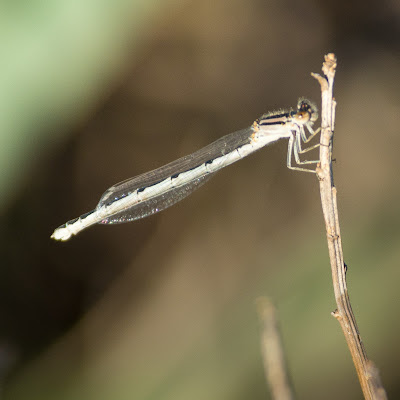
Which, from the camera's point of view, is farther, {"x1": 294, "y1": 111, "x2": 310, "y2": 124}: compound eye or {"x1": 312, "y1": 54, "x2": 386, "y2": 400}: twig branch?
{"x1": 294, "y1": 111, "x2": 310, "y2": 124}: compound eye

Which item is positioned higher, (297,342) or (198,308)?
(198,308)

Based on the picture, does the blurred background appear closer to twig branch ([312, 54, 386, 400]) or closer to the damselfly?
the damselfly

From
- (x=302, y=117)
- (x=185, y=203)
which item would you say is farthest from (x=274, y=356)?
(x=185, y=203)

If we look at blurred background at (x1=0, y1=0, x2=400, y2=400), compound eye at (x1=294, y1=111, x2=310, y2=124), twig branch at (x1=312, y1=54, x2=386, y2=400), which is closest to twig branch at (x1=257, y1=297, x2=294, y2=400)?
twig branch at (x1=312, y1=54, x2=386, y2=400)

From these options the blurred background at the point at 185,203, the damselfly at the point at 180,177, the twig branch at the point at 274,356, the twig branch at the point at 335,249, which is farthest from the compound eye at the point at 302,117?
the twig branch at the point at 274,356

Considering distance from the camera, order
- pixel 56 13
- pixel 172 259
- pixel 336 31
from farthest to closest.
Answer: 1. pixel 336 31
2. pixel 172 259
3. pixel 56 13

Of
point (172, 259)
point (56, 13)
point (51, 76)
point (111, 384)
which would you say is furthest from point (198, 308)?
point (56, 13)

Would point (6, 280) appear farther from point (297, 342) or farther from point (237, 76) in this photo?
point (237, 76)

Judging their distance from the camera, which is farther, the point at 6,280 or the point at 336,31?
the point at 336,31
